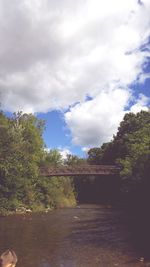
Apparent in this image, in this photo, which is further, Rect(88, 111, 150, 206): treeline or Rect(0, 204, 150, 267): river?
Rect(88, 111, 150, 206): treeline

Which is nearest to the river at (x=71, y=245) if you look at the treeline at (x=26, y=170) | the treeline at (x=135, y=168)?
the treeline at (x=135, y=168)

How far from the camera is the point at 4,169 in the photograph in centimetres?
5622

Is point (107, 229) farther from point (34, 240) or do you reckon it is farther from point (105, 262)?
point (105, 262)


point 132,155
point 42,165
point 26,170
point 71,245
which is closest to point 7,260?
point 71,245

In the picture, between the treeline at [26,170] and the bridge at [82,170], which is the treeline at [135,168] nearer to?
the bridge at [82,170]

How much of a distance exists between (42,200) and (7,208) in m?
16.4

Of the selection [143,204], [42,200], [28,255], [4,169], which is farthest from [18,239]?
[42,200]

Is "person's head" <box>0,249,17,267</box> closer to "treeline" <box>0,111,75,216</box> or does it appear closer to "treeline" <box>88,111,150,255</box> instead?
"treeline" <box>88,111,150,255</box>

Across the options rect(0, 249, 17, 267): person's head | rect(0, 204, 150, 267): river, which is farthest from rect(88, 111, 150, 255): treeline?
rect(0, 249, 17, 267): person's head

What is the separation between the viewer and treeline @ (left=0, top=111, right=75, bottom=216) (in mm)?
56500

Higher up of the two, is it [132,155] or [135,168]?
[132,155]

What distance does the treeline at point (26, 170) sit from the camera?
56500 mm

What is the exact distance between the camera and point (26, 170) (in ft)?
211

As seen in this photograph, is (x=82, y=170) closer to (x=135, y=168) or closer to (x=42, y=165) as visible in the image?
(x=42, y=165)
